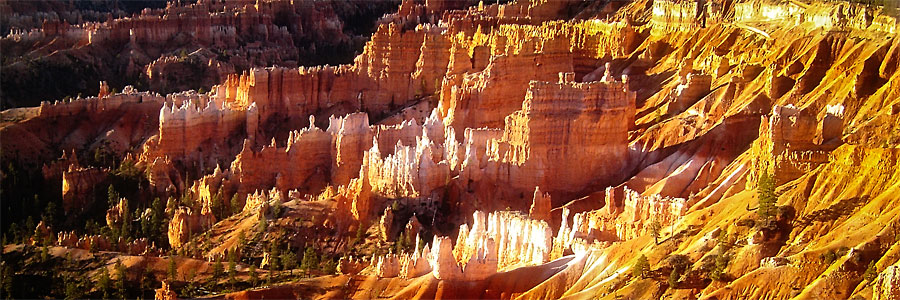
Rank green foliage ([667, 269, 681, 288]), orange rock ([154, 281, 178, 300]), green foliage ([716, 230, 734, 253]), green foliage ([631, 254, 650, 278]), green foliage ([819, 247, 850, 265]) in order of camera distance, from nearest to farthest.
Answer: green foliage ([819, 247, 850, 265]) < green foliage ([667, 269, 681, 288]) < green foliage ([716, 230, 734, 253]) < green foliage ([631, 254, 650, 278]) < orange rock ([154, 281, 178, 300])

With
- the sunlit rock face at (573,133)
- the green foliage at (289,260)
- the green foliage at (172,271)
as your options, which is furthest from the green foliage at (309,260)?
the sunlit rock face at (573,133)

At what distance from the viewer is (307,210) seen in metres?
74.1

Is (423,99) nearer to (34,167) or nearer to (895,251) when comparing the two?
(34,167)

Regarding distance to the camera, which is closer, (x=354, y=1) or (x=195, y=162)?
(x=195, y=162)

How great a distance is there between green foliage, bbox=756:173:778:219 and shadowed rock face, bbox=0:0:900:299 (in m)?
0.14

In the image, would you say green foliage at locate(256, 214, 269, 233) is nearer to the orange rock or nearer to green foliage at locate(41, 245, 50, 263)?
green foliage at locate(41, 245, 50, 263)

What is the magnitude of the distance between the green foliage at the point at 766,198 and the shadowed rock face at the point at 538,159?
0.14 meters

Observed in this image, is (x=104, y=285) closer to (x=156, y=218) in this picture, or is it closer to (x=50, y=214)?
(x=156, y=218)

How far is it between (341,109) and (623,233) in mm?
44922

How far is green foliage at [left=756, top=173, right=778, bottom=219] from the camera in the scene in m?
49.7

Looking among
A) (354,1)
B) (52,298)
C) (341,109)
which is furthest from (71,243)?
(354,1)

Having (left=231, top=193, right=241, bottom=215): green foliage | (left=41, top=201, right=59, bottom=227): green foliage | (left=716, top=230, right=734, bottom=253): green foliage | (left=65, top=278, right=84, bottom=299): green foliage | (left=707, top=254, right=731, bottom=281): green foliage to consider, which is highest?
(left=716, top=230, right=734, bottom=253): green foliage

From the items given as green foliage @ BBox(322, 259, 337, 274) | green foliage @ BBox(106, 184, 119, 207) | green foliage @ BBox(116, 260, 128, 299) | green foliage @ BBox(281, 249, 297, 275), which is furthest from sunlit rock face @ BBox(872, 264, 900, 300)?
green foliage @ BBox(106, 184, 119, 207)

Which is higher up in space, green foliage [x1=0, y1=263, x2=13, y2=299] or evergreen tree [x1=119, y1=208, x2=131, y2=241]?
green foliage [x1=0, y1=263, x2=13, y2=299]
